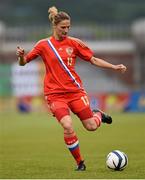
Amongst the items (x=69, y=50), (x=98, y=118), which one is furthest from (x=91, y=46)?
(x=69, y=50)

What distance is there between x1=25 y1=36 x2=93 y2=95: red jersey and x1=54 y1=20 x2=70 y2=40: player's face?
0.15m

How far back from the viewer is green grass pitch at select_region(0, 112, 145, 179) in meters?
13.2

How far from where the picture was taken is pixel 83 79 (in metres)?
54.1

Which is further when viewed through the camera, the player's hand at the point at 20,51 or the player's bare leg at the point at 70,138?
the player's hand at the point at 20,51

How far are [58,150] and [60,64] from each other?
5.99m

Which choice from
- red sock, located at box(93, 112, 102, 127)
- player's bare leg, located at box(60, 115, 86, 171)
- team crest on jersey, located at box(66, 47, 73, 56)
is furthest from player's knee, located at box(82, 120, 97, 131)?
team crest on jersey, located at box(66, 47, 73, 56)

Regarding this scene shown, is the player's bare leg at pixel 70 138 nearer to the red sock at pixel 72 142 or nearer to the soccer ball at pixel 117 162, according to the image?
the red sock at pixel 72 142

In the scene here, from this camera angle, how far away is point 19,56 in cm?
1366

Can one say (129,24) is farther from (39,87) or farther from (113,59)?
(39,87)

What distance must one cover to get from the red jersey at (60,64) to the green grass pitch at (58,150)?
1379 millimetres

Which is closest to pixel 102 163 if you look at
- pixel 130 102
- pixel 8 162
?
pixel 8 162

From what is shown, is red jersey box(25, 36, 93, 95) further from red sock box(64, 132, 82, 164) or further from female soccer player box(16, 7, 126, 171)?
red sock box(64, 132, 82, 164)

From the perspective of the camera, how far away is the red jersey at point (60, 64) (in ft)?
45.0

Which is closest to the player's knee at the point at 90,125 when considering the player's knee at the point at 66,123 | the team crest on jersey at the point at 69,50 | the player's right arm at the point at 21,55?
the player's knee at the point at 66,123
